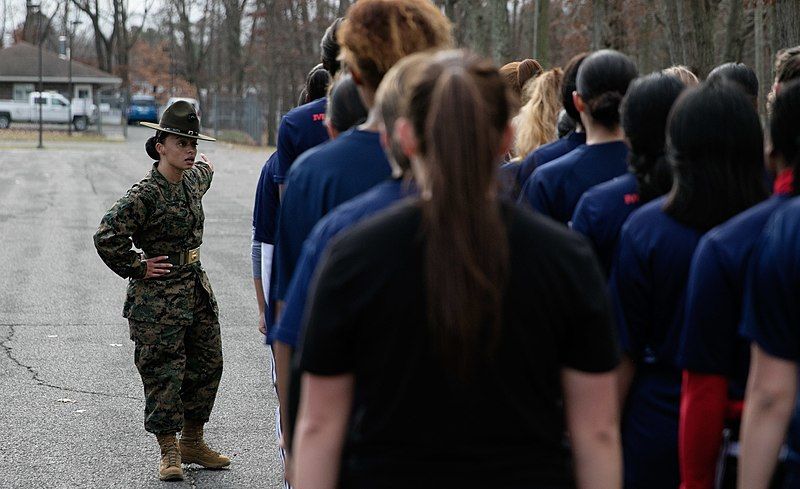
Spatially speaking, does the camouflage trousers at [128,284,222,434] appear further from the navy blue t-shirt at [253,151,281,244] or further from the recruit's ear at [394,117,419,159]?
the recruit's ear at [394,117,419,159]

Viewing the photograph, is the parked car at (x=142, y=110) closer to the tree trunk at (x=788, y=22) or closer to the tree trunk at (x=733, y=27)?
the tree trunk at (x=733, y=27)

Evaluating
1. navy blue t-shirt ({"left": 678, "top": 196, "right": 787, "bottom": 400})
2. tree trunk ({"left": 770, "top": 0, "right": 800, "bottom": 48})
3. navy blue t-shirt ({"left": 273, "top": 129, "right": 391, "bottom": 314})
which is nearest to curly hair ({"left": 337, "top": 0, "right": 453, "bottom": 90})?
navy blue t-shirt ({"left": 273, "top": 129, "right": 391, "bottom": 314})

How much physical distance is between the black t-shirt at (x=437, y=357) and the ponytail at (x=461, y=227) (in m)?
0.03

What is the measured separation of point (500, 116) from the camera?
2.26 meters

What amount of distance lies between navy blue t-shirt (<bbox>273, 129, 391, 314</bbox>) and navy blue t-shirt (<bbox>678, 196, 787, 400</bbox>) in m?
0.87

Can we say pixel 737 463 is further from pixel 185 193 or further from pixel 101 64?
pixel 101 64

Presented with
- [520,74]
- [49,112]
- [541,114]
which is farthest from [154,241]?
[49,112]

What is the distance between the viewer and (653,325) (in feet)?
10.8

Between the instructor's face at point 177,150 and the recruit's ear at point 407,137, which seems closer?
the recruit's ear at point 407,137

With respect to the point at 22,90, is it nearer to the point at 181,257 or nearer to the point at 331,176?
the point at 181,257

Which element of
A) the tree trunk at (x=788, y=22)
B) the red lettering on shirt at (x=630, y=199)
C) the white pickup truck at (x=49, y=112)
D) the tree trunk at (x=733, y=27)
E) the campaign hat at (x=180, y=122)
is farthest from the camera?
the white pickup truck at (x=49, y=112)

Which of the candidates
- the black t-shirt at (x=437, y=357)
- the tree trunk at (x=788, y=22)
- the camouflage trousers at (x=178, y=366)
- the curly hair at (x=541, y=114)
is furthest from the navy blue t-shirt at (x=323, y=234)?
the tree trunk at (x=788, y=22)

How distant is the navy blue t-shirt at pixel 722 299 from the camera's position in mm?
2820

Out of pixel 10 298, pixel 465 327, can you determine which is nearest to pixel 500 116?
pixel 465 327
